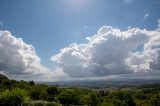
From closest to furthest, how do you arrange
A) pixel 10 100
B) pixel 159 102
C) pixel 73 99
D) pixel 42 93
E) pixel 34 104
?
pixel 10 100
pixel 34 104
pixel 73 99
pixel 42 93
pixel 159 102

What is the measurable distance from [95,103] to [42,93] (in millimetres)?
16952

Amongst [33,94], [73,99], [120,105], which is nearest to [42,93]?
→ [33,94]

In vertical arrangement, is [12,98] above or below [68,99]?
above

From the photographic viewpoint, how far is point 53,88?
92.6 meters

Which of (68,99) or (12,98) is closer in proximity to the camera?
(12,98)

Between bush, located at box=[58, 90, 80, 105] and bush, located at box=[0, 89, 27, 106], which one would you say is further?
bush, located at box=[58, 90, 80, 105]

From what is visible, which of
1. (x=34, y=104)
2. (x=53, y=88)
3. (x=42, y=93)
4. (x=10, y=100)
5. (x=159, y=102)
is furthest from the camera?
(x=53, y=88)

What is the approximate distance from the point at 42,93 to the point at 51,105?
33.4 m

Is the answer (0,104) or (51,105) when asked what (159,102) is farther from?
(0,104)

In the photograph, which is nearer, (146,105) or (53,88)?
(146,105)

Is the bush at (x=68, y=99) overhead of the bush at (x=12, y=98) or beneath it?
beneath

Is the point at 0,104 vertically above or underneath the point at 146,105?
above

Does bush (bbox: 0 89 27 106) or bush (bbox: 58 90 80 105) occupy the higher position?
bush (bbox: 0 89 27 106)

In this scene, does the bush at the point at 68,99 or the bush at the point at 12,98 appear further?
the bush at the point at 68,99
